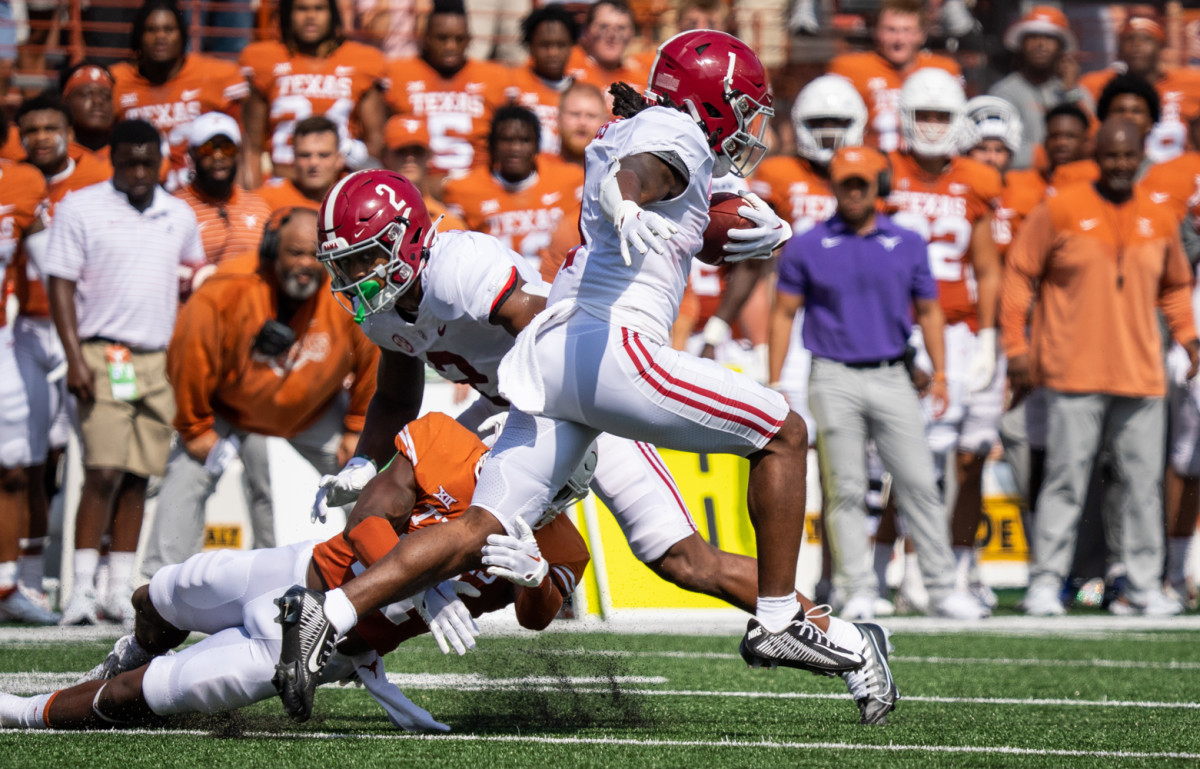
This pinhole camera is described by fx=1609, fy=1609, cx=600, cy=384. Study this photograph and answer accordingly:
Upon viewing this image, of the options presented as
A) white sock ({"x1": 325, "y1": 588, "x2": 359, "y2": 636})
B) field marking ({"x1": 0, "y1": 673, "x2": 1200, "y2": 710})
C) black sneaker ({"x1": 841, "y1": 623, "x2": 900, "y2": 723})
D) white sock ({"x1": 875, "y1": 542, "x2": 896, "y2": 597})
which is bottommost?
white sock ({"x1": 875, "y1": 542, "x2": 896, "y2": 597})

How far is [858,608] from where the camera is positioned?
23.5 feet

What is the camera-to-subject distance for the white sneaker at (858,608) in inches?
280

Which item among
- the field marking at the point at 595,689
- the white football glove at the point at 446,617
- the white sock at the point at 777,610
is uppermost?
the white football glove at the point at 446,617

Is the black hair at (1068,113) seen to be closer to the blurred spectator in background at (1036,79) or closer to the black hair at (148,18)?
the blurred spectator in background at (1036,79)

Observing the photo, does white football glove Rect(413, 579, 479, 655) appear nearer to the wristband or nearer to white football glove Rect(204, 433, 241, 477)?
white football glove Rect(204, 433, 241, 477)

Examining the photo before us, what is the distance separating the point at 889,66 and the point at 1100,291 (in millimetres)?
2165

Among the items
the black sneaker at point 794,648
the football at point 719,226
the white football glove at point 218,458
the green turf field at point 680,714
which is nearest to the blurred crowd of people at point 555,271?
the white football glove at point 218,458

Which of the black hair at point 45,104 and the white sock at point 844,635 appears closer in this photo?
the white sock at point 844,635

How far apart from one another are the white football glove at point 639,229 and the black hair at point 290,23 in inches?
218

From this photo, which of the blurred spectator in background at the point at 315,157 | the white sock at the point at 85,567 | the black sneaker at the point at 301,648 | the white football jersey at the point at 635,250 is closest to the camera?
the black sneaker at the point at 301,648

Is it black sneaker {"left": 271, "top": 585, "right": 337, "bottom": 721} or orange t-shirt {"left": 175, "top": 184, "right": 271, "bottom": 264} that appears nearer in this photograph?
black sneaker {"left": 271, "top": 585, "right": 337, "bottom": 721}

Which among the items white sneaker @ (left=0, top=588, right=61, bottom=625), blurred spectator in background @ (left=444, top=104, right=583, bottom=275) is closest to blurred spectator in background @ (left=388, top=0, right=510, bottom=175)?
blurred spectator in background @ (left=444, top=104, right=583, bottom=275)

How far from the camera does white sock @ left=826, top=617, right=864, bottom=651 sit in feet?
13.7

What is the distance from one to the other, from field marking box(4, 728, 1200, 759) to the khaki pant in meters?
3.50
